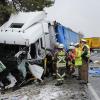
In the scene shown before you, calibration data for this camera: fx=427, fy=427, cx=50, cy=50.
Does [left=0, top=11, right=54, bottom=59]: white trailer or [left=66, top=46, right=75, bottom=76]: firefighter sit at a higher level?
[left=0, top=11, right=54, bottom=59]: white trailer

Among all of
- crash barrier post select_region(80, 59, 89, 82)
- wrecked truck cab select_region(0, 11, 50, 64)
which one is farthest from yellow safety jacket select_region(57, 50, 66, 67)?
wrecked truck cab select_region(0, 11, 50, 64)

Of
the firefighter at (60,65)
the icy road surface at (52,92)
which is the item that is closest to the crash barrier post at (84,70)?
the icy road surface at (52,92)

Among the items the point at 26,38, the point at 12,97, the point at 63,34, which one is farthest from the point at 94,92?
the point at 63,34

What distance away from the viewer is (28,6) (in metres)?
29.6

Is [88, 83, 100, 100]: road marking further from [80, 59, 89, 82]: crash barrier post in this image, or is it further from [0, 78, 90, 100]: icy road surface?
[80, 59, 89, 82]: crash barrier post

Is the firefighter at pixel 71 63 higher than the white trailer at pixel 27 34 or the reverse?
the reverse

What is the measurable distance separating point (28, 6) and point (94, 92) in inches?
638

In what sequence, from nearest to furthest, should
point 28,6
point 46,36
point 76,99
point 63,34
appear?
point 76,99 < point 46,36 < point 63,34 < point 28,6

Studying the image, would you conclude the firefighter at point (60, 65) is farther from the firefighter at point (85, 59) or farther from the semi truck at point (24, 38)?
the semi truck at point (24, 38)

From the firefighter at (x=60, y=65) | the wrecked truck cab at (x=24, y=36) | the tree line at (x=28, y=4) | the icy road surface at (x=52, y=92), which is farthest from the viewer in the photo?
the tree line at (x=28, y=4)

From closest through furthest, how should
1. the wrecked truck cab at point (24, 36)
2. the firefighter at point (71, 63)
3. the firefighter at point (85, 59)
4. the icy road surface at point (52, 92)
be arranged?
1. the icy road surface at point (52, 92)
2. the wrecked truck cab at point (24, 36)
3. the firefighter at point (85, 59)
4. the firefighter at point (71, 63)

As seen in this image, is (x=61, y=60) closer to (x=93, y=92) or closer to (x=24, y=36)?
(x=24, y=36)

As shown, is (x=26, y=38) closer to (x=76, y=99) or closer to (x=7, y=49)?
(x=7, y=49)

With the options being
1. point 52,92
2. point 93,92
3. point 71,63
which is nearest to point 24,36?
point 71,63
